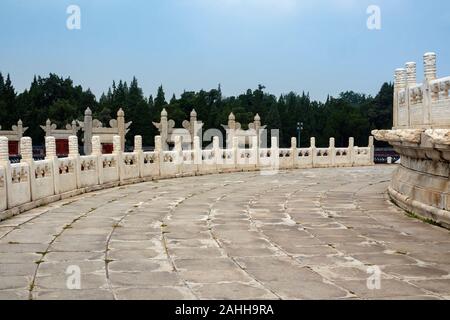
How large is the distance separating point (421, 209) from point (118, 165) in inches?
347

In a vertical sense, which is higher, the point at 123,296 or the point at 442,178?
the point at 442,178

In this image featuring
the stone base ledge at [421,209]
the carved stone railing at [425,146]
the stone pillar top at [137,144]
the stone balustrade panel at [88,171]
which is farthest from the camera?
the stone pillar top at [137,144]

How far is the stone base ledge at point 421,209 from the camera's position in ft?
25.0

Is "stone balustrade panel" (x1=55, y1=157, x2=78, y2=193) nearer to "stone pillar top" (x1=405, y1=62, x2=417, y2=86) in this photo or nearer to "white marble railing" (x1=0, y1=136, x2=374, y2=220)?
"white marble railing" (x1=0, y1=136, x2=374, y2=220)

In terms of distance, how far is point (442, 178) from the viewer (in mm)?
8016

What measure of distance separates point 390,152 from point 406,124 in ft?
111

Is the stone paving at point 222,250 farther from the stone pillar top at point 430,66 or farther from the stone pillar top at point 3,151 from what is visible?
the stone pillar top at point 430,66

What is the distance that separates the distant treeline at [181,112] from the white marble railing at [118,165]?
74.6 ft

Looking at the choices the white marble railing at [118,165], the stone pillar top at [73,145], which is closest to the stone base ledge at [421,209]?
the white marble railing at [118,165]

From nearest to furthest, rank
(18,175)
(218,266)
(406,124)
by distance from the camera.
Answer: (218,266), (18,175), (406,124)

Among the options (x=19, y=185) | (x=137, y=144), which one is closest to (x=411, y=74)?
(x=19, y=185)

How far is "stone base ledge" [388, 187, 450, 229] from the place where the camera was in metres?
7.62
